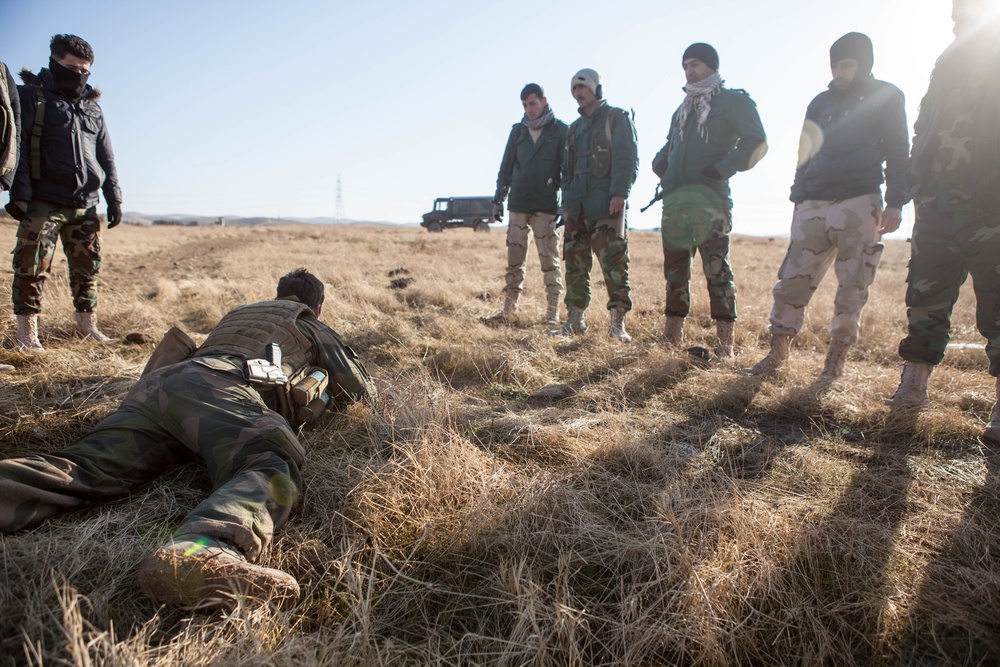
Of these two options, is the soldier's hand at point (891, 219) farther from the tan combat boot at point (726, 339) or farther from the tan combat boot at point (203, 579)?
the tan combat boot at point (203, 579)

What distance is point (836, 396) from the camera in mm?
2908

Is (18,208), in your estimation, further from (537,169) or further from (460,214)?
(460,214)

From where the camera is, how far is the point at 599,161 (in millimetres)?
4379

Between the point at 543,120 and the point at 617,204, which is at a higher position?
the point at 543,120

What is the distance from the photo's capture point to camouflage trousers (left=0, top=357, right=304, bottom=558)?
1481 mm

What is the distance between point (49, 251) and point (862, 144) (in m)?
5.00

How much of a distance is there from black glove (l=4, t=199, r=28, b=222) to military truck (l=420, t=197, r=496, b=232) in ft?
87.7

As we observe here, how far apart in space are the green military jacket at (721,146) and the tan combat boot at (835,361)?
1.18 m

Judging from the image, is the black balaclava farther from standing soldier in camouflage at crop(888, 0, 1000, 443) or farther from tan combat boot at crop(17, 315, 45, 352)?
standing soldier in camouflage at crop(888, 0, 1000, 443)

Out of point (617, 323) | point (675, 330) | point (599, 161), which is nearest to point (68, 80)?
point (599, 161)

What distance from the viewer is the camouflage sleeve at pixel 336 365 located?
237cm

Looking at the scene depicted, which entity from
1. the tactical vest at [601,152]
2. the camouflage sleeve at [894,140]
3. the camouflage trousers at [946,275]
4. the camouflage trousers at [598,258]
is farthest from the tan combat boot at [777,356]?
the tactical vest at [601,152]

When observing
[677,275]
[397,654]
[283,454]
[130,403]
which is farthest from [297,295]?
[677,275]

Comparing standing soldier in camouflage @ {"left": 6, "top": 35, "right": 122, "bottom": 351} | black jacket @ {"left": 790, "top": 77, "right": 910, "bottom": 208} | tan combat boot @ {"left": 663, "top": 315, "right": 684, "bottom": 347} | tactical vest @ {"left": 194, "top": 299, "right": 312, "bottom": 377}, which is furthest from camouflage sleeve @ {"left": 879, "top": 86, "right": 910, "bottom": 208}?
standing soldier in camouflage @ {"left": 6, "top": 35, "right": 122, "bottom": 351}
